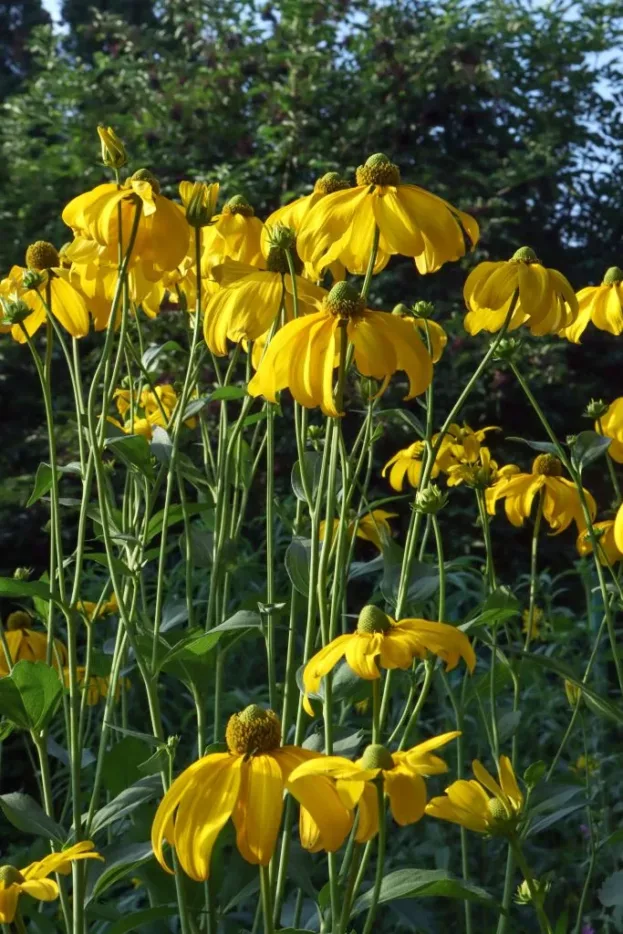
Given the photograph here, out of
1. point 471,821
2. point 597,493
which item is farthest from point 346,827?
point 597,493

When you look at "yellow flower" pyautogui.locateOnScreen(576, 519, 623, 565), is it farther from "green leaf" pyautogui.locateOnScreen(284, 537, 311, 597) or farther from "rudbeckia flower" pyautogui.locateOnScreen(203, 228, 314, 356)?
"rudbeckia flower" pyautogui.locateOnScreen(203, 228, 314, 356)

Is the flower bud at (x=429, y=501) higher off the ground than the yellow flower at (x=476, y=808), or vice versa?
the flower bud at (x=429, y=501)

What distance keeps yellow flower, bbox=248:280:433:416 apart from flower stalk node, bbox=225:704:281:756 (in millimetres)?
299

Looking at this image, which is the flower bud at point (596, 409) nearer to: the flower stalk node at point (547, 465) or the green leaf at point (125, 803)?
the flower stalk node at point (547, 465)

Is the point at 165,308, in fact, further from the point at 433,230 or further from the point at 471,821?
the point at 471,821

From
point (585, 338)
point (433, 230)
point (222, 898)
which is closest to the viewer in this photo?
point (433, 230)

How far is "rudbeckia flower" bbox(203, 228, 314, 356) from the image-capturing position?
129 cm

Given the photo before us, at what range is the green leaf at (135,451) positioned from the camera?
4.39 ft

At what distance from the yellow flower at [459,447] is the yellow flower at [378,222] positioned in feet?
1.99

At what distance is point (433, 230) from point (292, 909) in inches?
36.6

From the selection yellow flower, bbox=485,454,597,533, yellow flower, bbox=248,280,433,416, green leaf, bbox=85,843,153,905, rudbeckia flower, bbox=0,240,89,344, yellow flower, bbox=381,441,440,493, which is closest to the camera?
yellow flower, bbox=248,280,433,416

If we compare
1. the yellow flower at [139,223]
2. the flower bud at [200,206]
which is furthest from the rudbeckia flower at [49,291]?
the flower bud at [200,206]

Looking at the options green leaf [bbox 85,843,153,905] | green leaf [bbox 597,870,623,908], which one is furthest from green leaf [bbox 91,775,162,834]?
green leaf [bbox 597,870,623,908]

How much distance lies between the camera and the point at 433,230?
48.4 inches
